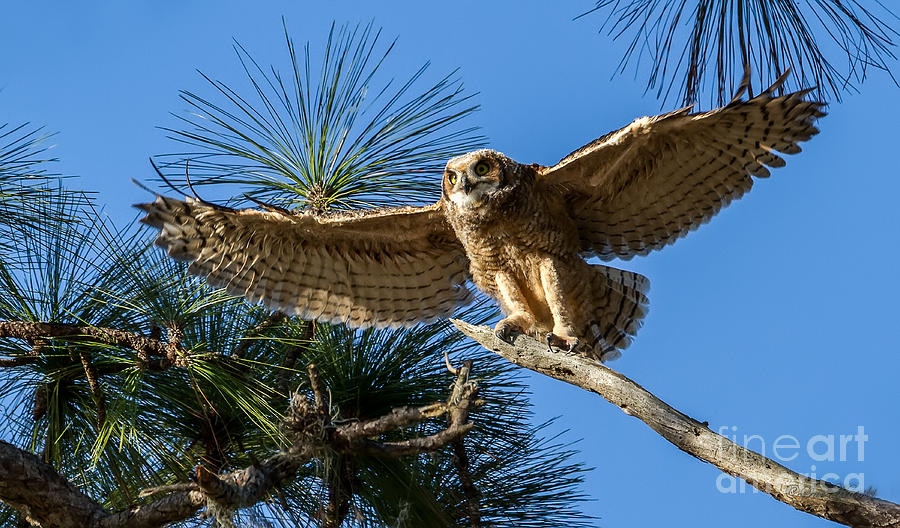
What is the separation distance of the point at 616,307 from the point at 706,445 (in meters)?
1.56

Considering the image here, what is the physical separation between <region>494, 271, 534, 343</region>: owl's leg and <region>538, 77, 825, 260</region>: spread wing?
1.40ft

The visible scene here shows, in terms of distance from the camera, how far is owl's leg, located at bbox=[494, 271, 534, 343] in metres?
4.07

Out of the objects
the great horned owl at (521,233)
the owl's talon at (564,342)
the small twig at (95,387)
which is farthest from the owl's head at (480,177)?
the small twig at (95,387)

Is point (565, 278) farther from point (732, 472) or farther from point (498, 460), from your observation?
point (732, 472)

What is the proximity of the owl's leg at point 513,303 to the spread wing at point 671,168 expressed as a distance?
0.43m

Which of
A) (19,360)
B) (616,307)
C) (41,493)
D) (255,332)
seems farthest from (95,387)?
(616,307)

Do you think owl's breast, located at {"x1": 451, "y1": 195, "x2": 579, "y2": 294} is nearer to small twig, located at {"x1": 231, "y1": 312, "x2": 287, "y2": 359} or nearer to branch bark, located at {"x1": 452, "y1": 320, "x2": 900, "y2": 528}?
branch bark, located at {"x1": 452, "y1": 320, "x2": 900, "y2": 528}

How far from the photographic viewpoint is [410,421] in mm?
2916

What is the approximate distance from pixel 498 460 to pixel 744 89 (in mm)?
1707

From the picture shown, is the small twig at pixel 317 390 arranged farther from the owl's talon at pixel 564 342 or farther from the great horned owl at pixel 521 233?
the owl's talon at pixel 564 342

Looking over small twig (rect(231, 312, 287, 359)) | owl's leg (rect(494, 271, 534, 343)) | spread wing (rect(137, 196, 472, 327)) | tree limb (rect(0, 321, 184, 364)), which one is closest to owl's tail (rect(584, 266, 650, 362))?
owl's leg (rect(494, 271, 534, 343))

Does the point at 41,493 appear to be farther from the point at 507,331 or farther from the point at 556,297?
the point at 556,297

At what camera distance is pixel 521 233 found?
4035mm

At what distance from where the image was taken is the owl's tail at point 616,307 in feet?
14.1
